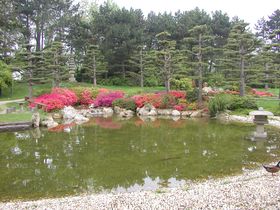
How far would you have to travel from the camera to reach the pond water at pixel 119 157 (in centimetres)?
835

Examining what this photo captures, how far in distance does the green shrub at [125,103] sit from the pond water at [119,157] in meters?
8.50

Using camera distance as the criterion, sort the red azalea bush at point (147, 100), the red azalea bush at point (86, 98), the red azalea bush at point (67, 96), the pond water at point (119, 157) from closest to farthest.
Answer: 1. the pond water at point (119, 157)
2. the red azalea bush at point (67, 96)
3. the red azalea bush at point (147, 100)
4. the red azalea bush at point (86, 98)

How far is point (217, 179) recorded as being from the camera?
847 centimetres

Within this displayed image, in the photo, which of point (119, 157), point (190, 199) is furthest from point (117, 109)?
point (190, 199)

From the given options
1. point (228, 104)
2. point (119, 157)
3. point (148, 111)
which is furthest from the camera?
point (148, 111)

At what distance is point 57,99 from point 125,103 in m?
5.87

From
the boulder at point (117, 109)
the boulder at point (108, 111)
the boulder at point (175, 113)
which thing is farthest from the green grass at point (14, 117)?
the boulder at point (175, 113)

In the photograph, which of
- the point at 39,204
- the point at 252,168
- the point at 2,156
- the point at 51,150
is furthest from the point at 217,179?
the point at 2,156

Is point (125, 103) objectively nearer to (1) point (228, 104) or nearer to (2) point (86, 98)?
(2) point (86, 98)

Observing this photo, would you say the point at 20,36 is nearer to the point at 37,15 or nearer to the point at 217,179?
the point at 37,15

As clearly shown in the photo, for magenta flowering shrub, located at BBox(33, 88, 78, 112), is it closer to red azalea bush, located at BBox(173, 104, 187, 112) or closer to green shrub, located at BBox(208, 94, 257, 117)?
red azalea bush, located at BBox(173, 104, 187, 112)

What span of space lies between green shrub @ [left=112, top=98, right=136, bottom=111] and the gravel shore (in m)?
18.9

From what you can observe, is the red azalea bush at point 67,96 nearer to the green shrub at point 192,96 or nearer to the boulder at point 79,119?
the boulder at point 79,119

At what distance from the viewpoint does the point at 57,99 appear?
24875mm
